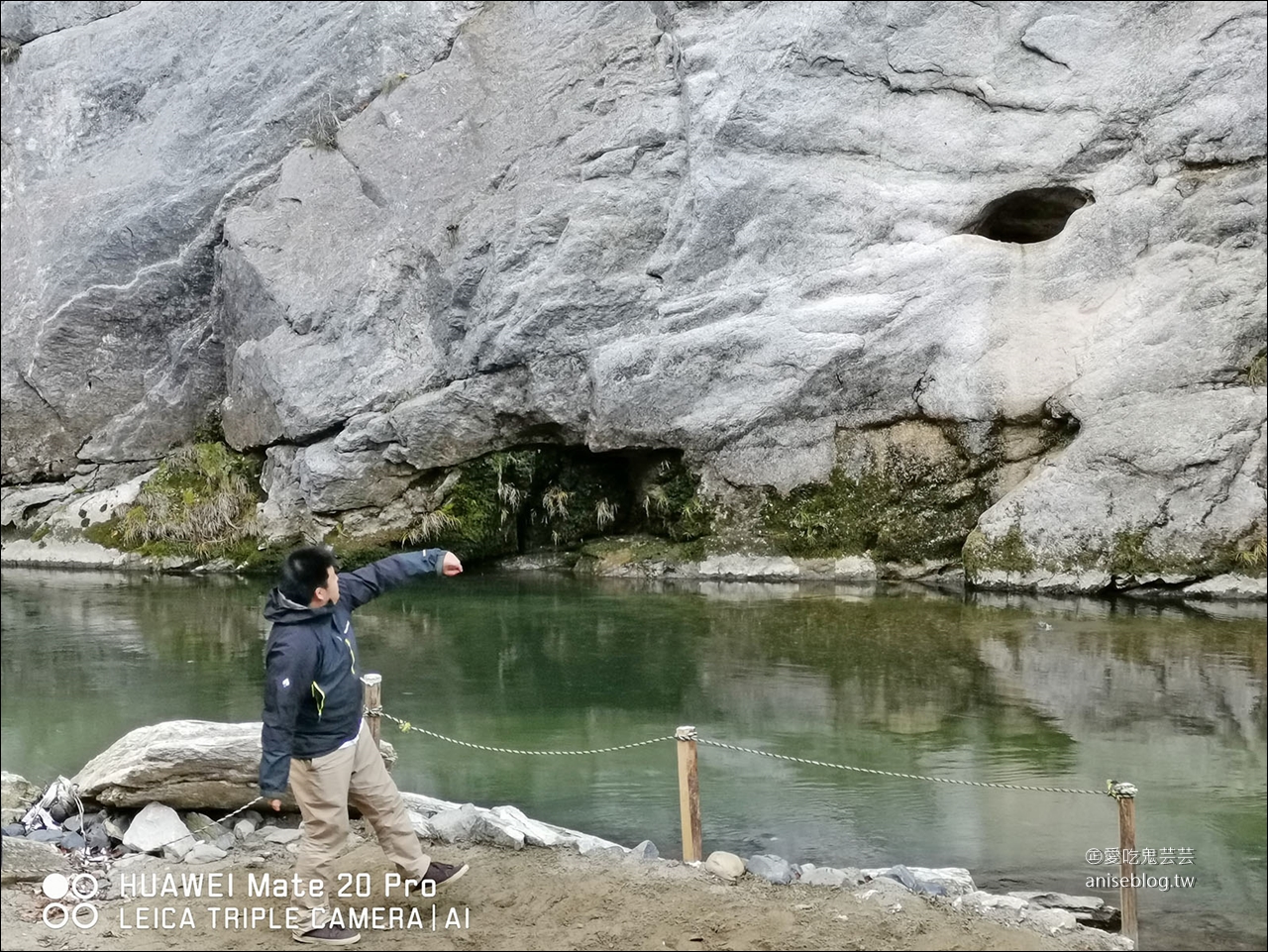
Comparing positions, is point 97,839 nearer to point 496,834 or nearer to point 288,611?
point 496,834

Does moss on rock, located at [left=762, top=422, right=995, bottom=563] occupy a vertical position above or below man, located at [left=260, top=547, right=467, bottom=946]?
above

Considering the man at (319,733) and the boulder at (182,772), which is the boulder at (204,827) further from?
the man at (319,733)

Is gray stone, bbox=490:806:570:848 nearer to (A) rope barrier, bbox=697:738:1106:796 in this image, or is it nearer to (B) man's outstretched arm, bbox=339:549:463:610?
(A) rope barrier, bbox=697:738:1106:796

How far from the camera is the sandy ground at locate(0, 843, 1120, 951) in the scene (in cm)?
543

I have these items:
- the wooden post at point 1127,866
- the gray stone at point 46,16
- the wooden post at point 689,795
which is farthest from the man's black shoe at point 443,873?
the gray stone at point 46,16

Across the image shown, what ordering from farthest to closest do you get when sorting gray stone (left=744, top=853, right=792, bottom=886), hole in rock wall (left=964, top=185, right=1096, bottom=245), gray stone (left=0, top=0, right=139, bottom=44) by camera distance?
gray stone (left=0, top=0, right=139, bottom=44), hole in rock wall (left=964, top=185, right=1096, bottom=245), gray stone (left=744, top=853, right=792, bottom=886)

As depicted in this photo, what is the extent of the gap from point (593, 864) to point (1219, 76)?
1612cm

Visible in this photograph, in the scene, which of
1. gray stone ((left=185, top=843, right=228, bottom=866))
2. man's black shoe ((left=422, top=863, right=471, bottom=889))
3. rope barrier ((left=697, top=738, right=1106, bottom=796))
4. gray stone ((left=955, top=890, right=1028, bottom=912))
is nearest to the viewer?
man's black shoe ((left=422, top=863, right=471, bottom=889))

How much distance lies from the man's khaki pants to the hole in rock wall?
15350 millimetres

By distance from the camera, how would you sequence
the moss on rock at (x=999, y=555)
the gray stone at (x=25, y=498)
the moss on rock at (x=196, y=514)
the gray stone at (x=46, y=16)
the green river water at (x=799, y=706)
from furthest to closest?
the gray stone at (x=46, y=16) < the gray stone at (x=25, y=498) < the moss on rock at (x=196, y=514) < the moss on rock at (x=999, y=555) < the green river water at (x=799, y=706)

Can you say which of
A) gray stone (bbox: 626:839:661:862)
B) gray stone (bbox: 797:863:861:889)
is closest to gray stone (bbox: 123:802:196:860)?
A: gray stone (bbox: 626:839:661:862)

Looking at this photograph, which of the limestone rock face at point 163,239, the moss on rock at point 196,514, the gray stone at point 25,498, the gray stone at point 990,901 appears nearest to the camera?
Result: the gray stone at point 990,901

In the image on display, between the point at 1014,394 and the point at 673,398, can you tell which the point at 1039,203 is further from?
the point at 673,398

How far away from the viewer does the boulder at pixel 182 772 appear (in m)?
6.98
